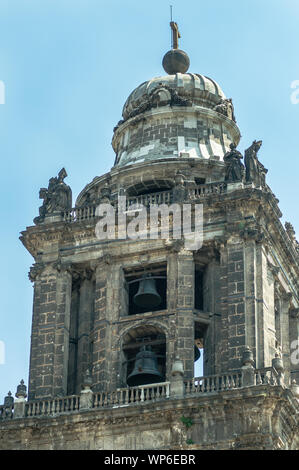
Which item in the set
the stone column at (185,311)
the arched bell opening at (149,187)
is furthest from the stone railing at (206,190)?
the stone column at (185,311)

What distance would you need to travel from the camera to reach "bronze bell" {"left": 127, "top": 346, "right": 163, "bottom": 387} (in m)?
57.7

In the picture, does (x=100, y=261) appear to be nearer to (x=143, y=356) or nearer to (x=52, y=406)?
(x=143, y=356)

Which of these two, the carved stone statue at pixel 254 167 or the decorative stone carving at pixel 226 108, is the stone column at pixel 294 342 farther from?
the decorative stone carving at pixel 226 108

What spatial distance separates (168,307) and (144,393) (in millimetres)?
3096

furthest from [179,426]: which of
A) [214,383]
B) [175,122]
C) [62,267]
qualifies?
[175,122]

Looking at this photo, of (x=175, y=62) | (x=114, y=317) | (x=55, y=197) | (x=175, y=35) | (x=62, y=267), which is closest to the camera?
(x=114, y=317)

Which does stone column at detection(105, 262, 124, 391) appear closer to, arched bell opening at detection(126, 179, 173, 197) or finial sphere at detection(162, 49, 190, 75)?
arched bell opening at detection(126, 179, 173, 197)

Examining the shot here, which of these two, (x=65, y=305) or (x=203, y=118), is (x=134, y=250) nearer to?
(x=65, y=305)

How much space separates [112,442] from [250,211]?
9.11m

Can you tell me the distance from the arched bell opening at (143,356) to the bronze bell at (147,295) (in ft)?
3.51

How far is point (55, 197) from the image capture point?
6253 cm

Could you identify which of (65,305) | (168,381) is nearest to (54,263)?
(65,305)

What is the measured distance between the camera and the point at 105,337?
192 feet

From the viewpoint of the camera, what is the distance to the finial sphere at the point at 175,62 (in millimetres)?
68938
